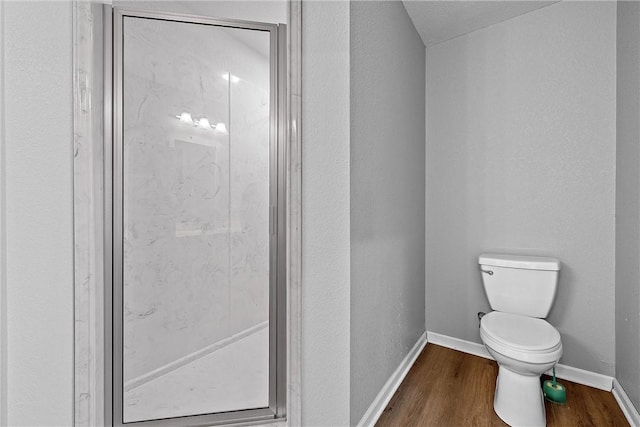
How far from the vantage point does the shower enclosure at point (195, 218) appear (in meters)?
1.38

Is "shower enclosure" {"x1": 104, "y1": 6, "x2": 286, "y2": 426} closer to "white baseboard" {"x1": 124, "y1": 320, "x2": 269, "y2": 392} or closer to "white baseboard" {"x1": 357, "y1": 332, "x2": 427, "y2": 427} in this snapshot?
"white baseboard" {"x1": 124, "y1": 320, "x2": 269, "y2": 392}

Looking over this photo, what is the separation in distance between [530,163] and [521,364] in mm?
1227

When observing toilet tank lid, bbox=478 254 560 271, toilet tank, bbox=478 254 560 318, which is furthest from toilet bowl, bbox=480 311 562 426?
toilet tank lid, bbox=478 254 560 271

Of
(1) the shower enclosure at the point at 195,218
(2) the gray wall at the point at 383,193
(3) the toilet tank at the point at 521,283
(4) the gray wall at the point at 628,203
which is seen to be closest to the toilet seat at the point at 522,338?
(3) the toilet tank at the point at 521,283

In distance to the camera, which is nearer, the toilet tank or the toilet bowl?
the toilet bowl

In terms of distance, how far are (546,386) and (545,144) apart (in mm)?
1383

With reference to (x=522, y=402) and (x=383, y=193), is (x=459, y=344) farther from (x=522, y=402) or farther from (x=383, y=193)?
(x=383, y=193)

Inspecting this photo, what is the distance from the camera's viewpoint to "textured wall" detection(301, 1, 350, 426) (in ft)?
4.38

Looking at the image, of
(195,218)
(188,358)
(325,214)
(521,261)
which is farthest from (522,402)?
(195,218)

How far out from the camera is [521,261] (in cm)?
193
